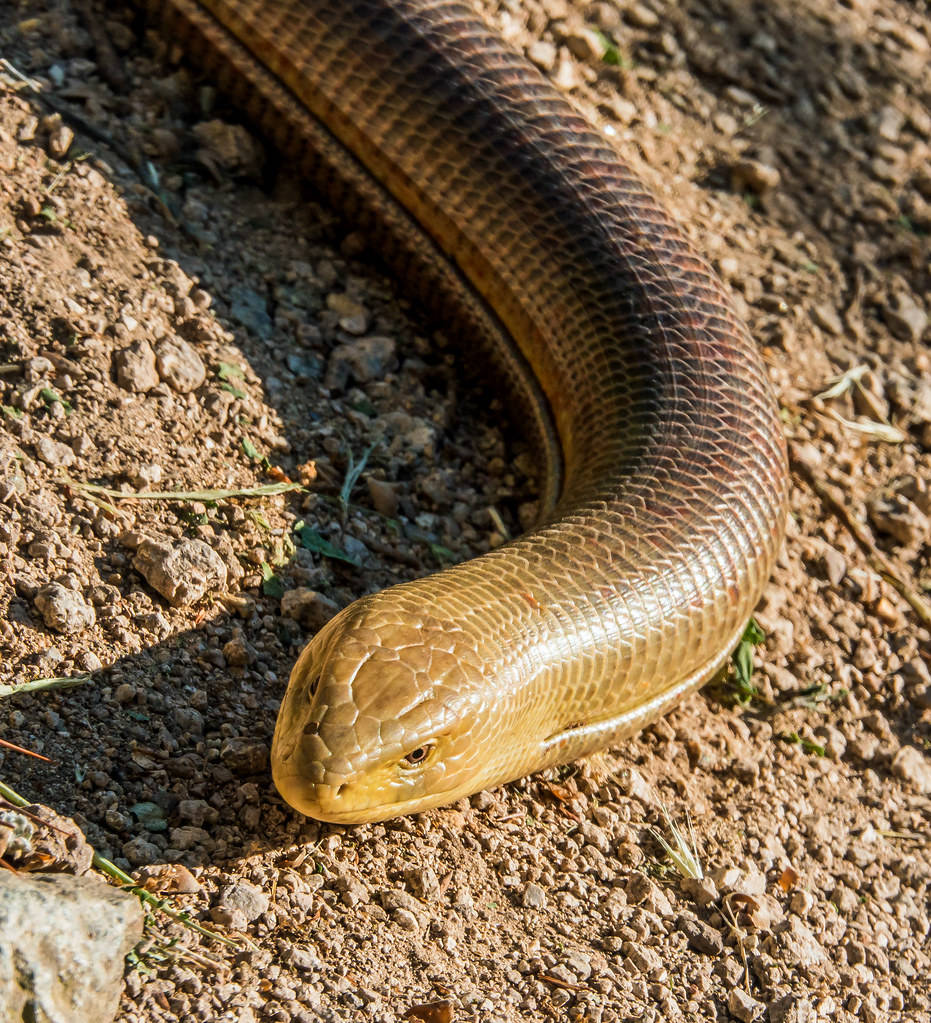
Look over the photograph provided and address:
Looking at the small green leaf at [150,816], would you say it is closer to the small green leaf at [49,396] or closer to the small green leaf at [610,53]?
the small green leaf at [49,396]

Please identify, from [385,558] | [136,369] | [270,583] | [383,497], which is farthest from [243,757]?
[136,369]

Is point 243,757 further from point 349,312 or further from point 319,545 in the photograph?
point 349,312

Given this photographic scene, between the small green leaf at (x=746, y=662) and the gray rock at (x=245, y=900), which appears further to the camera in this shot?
the small green leaf at (x=746, y=662)

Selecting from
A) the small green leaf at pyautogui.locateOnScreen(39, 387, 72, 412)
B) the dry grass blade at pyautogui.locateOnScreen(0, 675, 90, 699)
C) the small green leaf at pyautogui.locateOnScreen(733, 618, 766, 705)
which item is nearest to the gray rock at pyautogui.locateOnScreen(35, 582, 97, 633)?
the dry grass blade at pyautogui.locateOnScreen(0, 675, 90, 699)

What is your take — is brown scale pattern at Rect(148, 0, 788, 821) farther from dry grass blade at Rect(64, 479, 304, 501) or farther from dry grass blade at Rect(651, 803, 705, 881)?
dry grass blade at Rect(64, 479, 304, 501)

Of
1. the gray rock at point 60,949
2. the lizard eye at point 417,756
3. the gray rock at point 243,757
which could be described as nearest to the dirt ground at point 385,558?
the gray rock at point 243,757

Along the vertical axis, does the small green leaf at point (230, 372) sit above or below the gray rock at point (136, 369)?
below

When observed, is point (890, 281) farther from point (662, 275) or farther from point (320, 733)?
point (320, 733)
